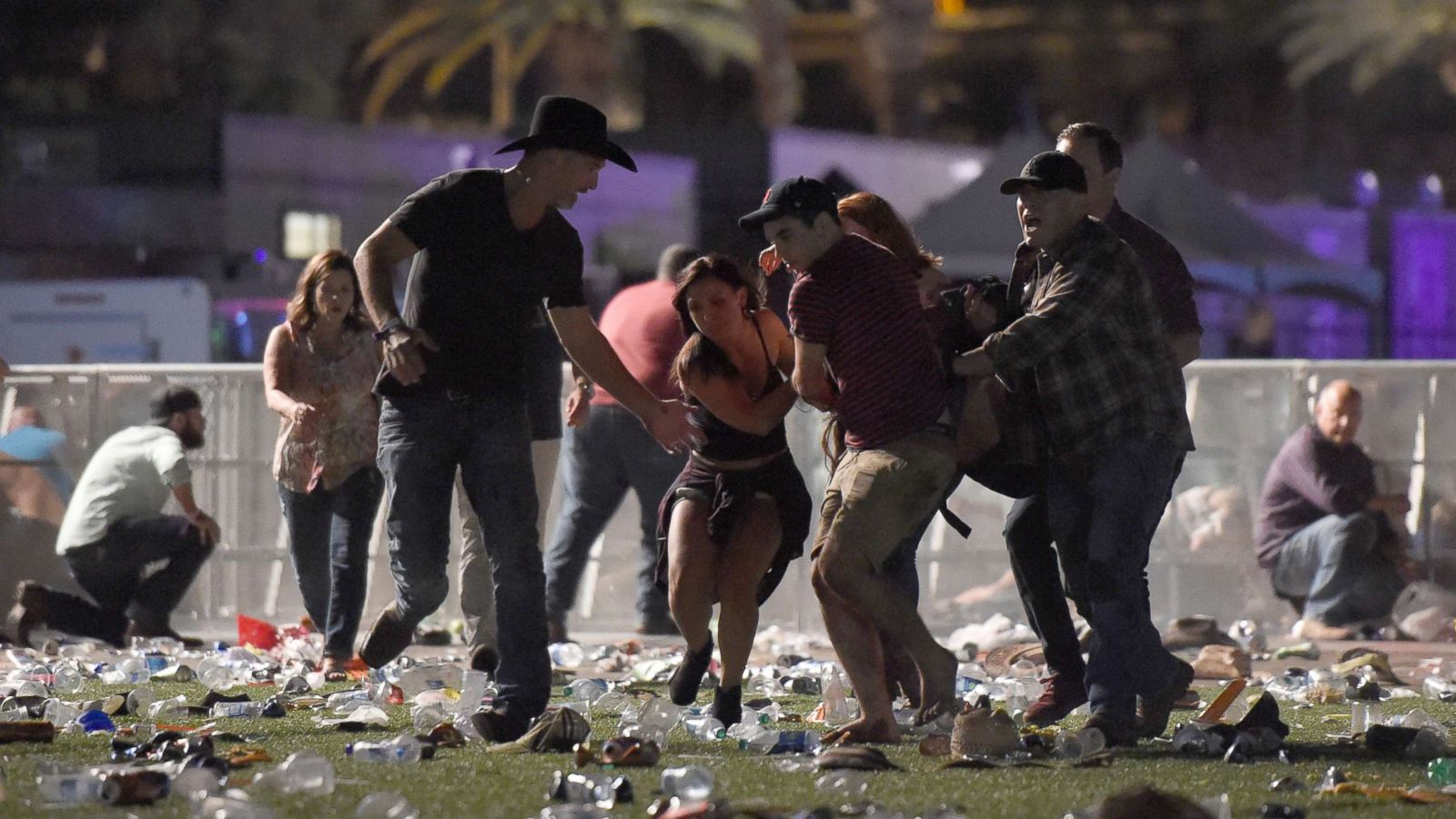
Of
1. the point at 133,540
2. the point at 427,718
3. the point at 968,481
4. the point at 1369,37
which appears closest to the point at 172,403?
the point at 133,540

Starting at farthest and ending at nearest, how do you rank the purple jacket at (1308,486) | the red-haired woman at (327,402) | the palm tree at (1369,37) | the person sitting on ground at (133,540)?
the palm tree at (1369,37) → the purple jacket at (1308,486) → the person sitting on ground at (133,540) → the red-haired woman at (327,402)

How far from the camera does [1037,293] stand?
7.34 m

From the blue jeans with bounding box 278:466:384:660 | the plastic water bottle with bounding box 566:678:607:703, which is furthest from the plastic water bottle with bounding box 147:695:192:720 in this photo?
the blue jeans with bounding box 278:466:384:660

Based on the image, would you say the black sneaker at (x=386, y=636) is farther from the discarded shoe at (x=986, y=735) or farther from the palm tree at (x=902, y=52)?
the palm tree at (x=902, y=52)

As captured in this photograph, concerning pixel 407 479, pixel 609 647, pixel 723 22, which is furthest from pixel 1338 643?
pixel 723 22

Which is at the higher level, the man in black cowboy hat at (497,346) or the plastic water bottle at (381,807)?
the man in black cowboy hat at (497,346)

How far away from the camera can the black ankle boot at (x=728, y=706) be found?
7500 mm

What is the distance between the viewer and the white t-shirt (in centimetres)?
1181

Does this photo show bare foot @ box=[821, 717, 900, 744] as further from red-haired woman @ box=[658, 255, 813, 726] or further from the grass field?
red-haired woman @ box=[658, 255, 813, 726]

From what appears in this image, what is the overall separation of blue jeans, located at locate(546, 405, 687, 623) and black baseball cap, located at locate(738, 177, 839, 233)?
15.3ft

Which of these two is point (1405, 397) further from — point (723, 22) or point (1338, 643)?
point (723, 22)

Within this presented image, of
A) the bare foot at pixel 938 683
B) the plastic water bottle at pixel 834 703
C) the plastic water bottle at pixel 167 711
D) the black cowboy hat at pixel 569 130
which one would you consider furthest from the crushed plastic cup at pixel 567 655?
the black cowboy hat at pixel 569 130

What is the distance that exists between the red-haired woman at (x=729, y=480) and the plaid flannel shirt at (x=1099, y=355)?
0.79 m

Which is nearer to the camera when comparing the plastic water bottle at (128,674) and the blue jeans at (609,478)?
the plastic water bottle at (128,674)
